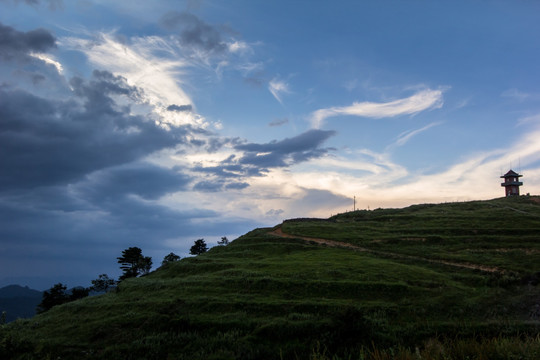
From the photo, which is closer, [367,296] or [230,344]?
[230,344]

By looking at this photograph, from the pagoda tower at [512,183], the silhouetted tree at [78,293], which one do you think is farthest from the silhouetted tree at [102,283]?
the pagoda tower at [512,183]

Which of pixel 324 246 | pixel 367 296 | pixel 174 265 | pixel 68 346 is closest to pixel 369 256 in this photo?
pixel 324 246

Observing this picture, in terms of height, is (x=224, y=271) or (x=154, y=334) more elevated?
(x=224, y=271)

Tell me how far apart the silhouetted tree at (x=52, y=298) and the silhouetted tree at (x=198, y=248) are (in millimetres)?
24747

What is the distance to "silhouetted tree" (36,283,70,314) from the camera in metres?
56.6

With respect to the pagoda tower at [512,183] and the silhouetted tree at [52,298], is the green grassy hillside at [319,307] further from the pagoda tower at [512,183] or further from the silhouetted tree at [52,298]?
the pagoda tower at [512,183]

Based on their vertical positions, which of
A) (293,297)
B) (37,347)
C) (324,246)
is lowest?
(37,347)

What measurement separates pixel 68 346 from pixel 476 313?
28.2m

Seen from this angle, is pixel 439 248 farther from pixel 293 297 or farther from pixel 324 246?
pixel 293 297

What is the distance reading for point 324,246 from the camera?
49.4 meters

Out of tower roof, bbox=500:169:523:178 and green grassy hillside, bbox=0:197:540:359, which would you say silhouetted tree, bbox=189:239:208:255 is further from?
tower roof, bbox=500:169:523:178

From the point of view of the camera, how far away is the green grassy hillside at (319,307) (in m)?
20.8

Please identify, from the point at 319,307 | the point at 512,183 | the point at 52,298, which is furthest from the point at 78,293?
the point at 512,183

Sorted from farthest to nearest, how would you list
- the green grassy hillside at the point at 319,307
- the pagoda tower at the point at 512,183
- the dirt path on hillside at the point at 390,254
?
the pagoda tower at the point at 512,183
the dirt path on hillside at the point at 390,254
the green grassy hillside at the point at 319,307
